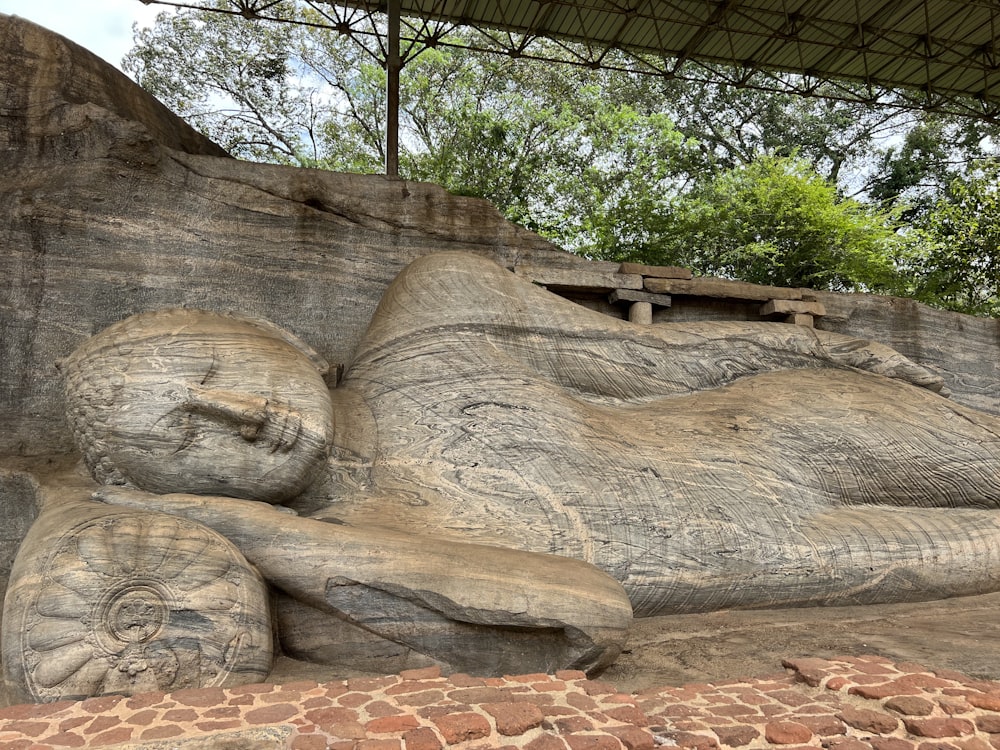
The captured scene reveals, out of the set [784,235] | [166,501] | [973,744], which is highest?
[784,235]

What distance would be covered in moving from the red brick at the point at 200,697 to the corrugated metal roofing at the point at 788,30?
27.0 ft

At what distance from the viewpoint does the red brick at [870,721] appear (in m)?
1.97

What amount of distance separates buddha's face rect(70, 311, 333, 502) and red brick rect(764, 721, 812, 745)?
5.99ft

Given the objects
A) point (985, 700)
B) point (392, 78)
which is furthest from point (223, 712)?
point (392, 78)

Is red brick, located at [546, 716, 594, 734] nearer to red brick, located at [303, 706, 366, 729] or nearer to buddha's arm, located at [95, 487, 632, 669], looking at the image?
red brick, located at [303, 706, 366, 729]

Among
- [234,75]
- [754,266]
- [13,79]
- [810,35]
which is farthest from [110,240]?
[234,75]

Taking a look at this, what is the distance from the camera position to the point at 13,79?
167 inches

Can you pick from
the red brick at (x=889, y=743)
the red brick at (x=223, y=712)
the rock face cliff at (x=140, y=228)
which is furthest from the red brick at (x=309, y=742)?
the rock face cliff at (x=140, y=228)

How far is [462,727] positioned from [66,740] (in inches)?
33.9

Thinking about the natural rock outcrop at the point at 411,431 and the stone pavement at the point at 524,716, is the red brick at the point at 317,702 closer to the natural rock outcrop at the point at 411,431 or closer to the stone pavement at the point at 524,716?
the stone pavement at the point at 524,716

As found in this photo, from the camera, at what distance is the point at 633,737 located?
5.97 ft

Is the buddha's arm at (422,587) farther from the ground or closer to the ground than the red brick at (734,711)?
farther from the ground

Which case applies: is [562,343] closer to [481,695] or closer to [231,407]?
[231,407]

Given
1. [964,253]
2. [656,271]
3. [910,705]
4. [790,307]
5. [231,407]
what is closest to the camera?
[910,705]
